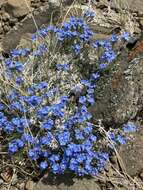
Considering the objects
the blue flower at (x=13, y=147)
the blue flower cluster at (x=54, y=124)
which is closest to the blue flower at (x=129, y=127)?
the blue flower cluster at (x=54, y=124)

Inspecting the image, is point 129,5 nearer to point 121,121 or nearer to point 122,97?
point 122,97

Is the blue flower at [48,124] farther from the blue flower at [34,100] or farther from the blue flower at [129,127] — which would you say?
the blue flower at [129,127]

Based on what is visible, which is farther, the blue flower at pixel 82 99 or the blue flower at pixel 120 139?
the blue flower at pixel 82 99

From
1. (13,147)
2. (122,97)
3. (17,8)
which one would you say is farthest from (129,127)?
(17,8)

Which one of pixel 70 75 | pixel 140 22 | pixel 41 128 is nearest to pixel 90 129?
pixel 41 128

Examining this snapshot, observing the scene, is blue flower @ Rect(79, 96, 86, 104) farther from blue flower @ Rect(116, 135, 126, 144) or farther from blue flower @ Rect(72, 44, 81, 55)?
blue flower @ Rect(72, 44, 81, 55)

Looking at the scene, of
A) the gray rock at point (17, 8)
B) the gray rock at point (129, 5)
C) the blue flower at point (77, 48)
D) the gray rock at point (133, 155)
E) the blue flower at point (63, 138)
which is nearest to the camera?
the blue flower at point (63, 138)

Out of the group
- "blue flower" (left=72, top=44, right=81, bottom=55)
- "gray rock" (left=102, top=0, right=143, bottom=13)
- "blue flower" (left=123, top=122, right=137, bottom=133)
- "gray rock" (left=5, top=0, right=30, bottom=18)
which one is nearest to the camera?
→ "blue flower" (left=123, top=122, right=137, bottom=133)

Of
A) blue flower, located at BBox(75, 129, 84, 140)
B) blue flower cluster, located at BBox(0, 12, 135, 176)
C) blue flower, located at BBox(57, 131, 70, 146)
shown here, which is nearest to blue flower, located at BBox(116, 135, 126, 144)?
blue flower cluster, located at BBox(0, 12, 135, 176)

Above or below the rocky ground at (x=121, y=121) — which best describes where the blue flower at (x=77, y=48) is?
above
